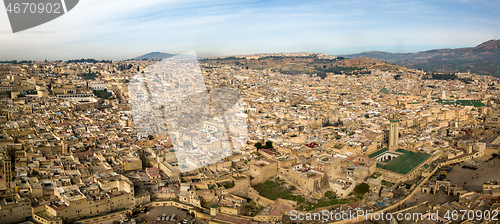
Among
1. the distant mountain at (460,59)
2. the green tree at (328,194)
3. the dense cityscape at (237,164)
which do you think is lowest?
the green tree at (328,194)

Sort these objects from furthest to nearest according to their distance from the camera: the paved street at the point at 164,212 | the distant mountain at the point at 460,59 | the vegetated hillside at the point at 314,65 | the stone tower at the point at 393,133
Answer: the distant mountain at the point at 460,59
the vegetated hillside at the point at 314,65
the stone tower at the point at 393,133
the paved street at the point at 164,212

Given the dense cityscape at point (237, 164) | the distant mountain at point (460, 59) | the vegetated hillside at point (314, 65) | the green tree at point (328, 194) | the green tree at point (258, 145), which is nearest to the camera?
the dense cityscape at point (237, 164)

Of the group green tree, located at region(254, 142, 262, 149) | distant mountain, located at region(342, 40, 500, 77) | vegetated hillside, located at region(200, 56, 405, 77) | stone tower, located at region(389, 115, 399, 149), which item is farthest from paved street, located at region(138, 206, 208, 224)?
distant mountain, located at region(342, 40, 500, 77)

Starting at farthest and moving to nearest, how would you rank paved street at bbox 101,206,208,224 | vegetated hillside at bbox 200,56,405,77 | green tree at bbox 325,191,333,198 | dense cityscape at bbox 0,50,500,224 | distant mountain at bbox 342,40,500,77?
distant mountain at bbox 342,40,500,77 → vegetated hillside at bbox 200,56,405,77 → green tree at bbox 325,191,333,198 → dense cityscape at bbox 0,50,500,224 → paved street at bbox 101,206,208,224

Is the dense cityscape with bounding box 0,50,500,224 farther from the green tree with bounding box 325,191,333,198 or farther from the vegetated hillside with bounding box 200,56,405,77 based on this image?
the vegetated hillside with bounding box 200,56,405,77

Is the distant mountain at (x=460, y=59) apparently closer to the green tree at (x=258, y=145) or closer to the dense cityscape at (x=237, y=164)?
the dense cityscape at (x=237, y=164)

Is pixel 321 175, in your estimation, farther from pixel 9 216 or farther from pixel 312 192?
pixel 9 216

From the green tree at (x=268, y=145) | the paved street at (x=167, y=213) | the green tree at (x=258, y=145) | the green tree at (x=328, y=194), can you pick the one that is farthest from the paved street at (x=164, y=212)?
the green tree at (x=268, y=145)

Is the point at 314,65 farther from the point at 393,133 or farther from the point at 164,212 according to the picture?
the point at 164,212

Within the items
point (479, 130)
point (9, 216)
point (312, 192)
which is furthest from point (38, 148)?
point (479, 130)

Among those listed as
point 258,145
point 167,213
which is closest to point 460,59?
point 258,145
